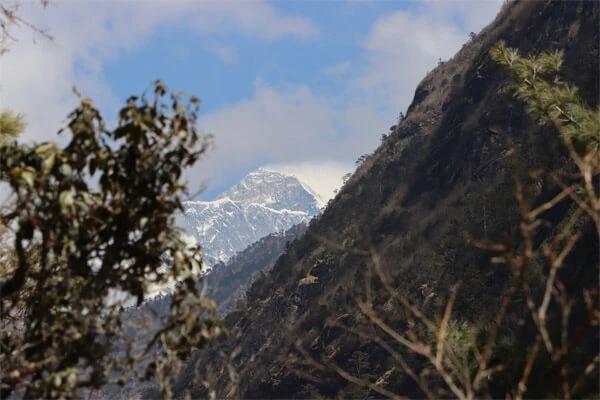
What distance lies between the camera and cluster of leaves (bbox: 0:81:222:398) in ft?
14.6

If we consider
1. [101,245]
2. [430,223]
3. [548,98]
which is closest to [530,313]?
[548,98]

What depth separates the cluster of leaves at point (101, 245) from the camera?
14.6 ft

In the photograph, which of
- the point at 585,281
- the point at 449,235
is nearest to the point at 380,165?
the point at 449,235

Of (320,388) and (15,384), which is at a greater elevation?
(15,384)

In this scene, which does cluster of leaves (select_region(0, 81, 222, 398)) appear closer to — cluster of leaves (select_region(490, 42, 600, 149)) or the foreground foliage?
the foreground foliage

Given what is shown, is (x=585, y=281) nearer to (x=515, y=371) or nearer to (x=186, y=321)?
(x=515, y=371)

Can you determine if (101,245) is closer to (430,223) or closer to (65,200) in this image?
(65,200)

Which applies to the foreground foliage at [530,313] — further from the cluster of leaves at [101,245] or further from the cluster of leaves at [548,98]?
the cluster of leaves at [101,245]

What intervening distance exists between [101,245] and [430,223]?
5717 centimetres

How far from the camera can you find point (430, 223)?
199ft

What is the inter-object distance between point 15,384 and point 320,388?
4979 cm

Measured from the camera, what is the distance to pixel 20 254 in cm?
475

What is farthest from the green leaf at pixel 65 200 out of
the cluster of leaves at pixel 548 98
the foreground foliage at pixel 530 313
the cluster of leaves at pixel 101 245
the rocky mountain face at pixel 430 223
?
the rocky mountain face at pixel 430 223

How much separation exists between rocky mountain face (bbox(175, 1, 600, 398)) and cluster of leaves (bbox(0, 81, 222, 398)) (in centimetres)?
1834
